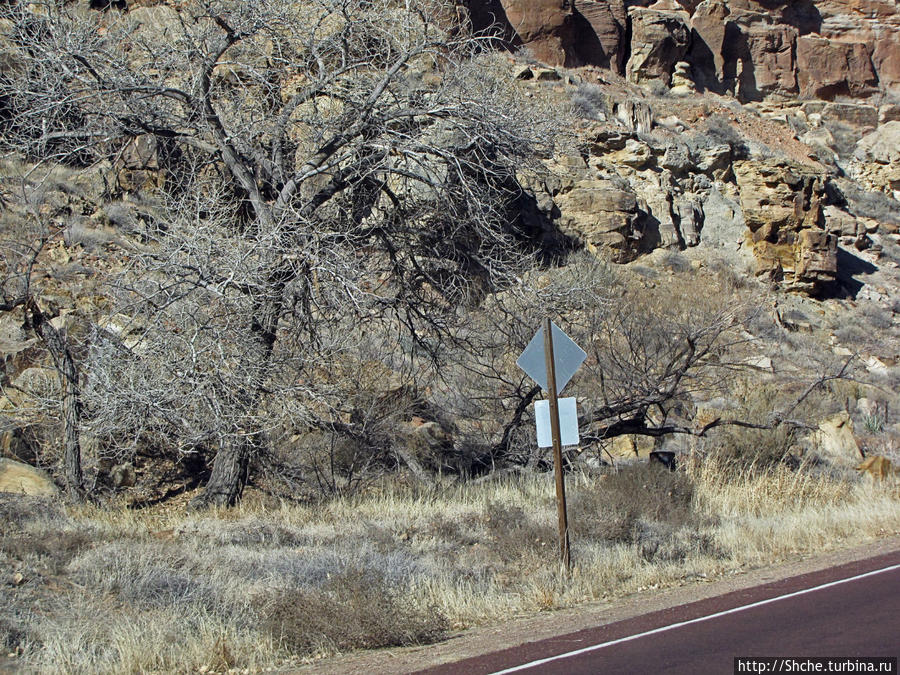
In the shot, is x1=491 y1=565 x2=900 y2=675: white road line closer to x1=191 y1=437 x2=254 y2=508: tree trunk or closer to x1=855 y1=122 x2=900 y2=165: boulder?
x1=191 y1=437 x2=254 y2=508: tree trunk

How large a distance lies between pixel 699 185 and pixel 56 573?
91.0ft

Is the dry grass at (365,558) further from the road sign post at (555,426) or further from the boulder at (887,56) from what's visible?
the boulder at (887,56)

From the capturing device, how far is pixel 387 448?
13.5m

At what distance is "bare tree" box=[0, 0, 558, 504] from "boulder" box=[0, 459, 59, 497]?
149 centimetres

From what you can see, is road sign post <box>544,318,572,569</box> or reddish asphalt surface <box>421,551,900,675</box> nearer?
reddish asphalt surface <box>421,551,900,675</box>

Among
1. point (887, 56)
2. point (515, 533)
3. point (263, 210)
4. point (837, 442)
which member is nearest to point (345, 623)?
point (515, 533)

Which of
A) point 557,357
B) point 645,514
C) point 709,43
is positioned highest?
point 709,43

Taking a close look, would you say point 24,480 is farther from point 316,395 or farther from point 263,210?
point 263,210

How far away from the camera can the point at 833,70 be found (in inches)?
1906

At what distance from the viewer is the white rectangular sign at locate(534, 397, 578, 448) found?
8.36m

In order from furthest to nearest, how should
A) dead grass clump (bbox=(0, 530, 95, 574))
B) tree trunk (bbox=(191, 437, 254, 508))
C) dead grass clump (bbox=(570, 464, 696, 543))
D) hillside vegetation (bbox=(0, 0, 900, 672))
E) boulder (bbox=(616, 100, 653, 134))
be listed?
boulder (bbox=(616, 100, 653, 134)), tree trunk (bbox=(191, 437, 254, 508)), dead grass clump (bbox=(570, 464, 696, 543)), dead grass clump (bbox=(0, 530, 95, 574)), hillside vegetation (bbox=(0, 0, 900, 672))

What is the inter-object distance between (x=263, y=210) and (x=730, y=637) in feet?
25.6

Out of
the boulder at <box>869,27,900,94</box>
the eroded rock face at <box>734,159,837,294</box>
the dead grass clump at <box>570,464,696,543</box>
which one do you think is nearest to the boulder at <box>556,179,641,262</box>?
the eroded rock face at <box>734,159,837,294</box>

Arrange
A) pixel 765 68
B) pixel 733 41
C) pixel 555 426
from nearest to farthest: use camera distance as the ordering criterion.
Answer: pixel 555 426
pixel 765 68
pixel 733 41
